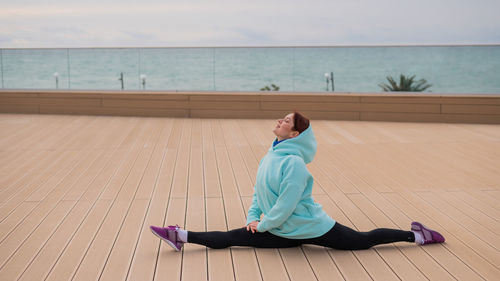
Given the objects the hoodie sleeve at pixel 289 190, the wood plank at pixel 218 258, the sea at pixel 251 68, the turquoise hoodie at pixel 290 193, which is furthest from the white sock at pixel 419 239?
the sea at pixel 251 68

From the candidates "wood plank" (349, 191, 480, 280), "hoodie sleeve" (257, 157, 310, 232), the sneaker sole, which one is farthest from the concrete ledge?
"hoodie sleeve" (257, 157, 310, 232)

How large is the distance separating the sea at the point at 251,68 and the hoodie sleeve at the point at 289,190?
616 centimetres

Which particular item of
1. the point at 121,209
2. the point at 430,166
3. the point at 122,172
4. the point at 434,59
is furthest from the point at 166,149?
the point at 434,59

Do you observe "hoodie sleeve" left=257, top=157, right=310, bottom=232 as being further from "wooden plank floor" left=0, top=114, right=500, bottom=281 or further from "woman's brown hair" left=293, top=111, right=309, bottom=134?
"wooden plank floor" left=0, top=114, right=500, bottom=281

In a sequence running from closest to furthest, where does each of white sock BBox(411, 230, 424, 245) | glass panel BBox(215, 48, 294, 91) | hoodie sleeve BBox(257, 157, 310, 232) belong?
hoodie sleeve BBox(257, 157, 310, 232) → white sock BBox(411, 230, 424, 245) → glass panel BBox(215, 48, 294, 91)

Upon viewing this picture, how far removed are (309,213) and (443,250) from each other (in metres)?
0.89

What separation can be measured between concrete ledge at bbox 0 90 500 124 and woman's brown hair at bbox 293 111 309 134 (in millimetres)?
5659

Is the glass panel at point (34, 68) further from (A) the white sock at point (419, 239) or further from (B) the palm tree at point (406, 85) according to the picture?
(A) the white sock at point (419, 239)

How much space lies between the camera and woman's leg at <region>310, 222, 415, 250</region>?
3.33 metres

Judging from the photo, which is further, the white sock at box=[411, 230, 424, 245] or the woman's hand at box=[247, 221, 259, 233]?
the white sock at box=[411, 230, 424, 245]

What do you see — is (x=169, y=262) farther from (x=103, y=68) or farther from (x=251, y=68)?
(x=103, y=68)

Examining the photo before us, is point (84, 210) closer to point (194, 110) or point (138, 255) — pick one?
point (138, 255)

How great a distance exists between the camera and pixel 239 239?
3.38 meters

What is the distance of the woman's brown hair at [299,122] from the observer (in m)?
3.16
